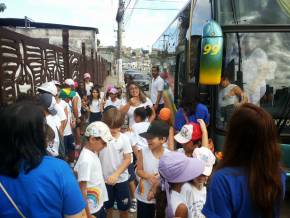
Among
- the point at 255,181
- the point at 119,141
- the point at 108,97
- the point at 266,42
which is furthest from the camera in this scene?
the point at 108,97

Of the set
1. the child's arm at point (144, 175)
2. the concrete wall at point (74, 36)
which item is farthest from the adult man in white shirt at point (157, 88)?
the concrete wall at point (74, 36)

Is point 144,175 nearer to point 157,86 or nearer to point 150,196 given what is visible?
point 150,196

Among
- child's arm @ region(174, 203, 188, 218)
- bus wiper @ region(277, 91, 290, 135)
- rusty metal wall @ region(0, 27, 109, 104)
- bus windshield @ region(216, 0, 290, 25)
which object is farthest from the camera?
rusty metal wall @ region(0, 27, 109, 104)

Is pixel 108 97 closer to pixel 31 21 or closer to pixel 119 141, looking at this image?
pixel 119 141

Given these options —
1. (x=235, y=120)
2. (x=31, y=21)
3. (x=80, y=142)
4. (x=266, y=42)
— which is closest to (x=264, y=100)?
(x=266, y=42)

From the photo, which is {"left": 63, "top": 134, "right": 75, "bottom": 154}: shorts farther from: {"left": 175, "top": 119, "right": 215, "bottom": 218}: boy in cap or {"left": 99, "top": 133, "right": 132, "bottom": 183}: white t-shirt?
{"left": 175, "top": 119, "right": 215, "bottom": 218}: boy in cap

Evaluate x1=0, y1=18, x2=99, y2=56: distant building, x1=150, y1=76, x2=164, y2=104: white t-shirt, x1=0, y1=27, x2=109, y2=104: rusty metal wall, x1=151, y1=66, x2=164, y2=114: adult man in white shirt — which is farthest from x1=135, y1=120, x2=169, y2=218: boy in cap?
x1=0, y1=18, x2=99, y2=56: distant building

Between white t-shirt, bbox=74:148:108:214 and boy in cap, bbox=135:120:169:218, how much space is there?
0.43 metres

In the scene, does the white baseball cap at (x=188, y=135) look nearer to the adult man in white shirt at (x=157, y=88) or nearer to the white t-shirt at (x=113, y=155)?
the white t-shirt at (x=113, y=155)

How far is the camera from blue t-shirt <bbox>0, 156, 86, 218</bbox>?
1818 millimetres

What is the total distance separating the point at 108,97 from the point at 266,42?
163 inches

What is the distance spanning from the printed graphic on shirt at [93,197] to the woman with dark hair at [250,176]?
1.58 metres

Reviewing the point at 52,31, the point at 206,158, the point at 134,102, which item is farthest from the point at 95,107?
the point at 52,31

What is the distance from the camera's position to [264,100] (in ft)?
16.4
